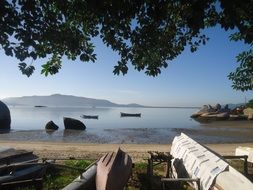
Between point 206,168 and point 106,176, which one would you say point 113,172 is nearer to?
point 106,176

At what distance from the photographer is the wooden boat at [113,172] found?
9078 millimetres

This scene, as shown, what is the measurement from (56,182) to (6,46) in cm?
624

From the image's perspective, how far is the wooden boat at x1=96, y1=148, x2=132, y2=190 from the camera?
29.8 feet

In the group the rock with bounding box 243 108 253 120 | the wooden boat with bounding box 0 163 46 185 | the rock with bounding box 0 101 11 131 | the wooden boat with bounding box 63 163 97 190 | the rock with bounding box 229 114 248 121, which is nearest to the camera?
the wooden boat with bounding box 63 163 97 190

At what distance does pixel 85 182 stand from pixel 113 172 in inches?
30.3

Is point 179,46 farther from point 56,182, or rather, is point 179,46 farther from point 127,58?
point 56,182

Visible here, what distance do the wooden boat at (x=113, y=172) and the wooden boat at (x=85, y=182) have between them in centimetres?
18

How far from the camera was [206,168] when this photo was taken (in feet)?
28.1

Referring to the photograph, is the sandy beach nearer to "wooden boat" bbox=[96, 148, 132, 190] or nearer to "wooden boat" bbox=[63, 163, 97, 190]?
"wooden boat" bbox=[96, 148, 132, 190]

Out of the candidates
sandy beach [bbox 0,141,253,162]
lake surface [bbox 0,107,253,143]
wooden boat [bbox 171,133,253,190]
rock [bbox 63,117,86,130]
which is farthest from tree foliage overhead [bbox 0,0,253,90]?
rock [bbox 63,117,86,130]

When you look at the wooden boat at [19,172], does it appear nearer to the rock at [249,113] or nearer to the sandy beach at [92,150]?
the sandy beach at [92,150]

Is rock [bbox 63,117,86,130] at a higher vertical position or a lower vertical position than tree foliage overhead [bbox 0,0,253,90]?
lower

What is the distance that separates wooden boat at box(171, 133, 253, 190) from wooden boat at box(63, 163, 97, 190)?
259 cm

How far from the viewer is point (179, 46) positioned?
28.7 ft
